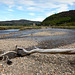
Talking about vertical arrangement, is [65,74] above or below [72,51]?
below

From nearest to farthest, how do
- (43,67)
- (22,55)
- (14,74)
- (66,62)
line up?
(14,74) → (43,67) → (66,62) → (22,55)

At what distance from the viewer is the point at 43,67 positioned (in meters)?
6.47

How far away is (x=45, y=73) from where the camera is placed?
227 inches

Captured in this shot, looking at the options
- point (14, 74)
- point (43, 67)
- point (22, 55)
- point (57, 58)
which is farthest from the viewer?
point (22, 55)

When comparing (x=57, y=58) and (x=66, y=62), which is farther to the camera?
(x=57, y=58)

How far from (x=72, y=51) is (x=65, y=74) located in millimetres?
2456

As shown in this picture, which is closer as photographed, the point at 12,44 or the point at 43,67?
the point at 43,67

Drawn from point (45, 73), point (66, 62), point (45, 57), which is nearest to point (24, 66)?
point (45, 73)

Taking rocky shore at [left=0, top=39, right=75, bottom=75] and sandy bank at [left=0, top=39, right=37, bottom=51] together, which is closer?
rocky shore at [left=0, top=39, right=75, bottom=75]

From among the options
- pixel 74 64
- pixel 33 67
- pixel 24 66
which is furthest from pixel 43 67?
pixel 74 64

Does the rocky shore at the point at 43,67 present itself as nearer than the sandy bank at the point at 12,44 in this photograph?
Yes

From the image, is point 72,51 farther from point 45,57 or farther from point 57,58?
point 45,57

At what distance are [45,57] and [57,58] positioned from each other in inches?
41.7

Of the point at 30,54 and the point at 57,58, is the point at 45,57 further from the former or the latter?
the point at 30,54
